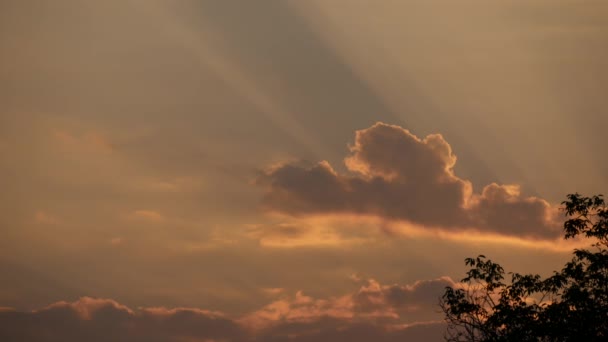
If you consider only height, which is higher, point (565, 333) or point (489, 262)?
point (489, 262)

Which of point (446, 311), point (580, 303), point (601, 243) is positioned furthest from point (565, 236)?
point (446, 311)

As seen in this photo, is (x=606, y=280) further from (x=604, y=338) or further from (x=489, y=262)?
(x=489, y=262)

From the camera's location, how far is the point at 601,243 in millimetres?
43844

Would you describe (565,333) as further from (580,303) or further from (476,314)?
(476,314)

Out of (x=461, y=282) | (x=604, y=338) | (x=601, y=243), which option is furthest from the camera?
(x=461, y=282)

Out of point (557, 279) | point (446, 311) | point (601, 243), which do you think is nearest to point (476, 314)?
point (446, 311)

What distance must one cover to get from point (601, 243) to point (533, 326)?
245 inches

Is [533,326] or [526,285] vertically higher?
[526,285]

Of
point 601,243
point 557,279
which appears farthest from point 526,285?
point 601,243

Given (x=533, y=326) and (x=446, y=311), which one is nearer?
(x=533, y=326)

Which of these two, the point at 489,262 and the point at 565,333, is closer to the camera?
the point at 565,333

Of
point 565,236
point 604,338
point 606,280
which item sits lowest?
point 604,338

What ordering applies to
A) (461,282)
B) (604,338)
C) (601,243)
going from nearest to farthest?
1. (604,338)
2. (601,243)
3. (461,282)

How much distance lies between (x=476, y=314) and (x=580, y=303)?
6953 millimetres
